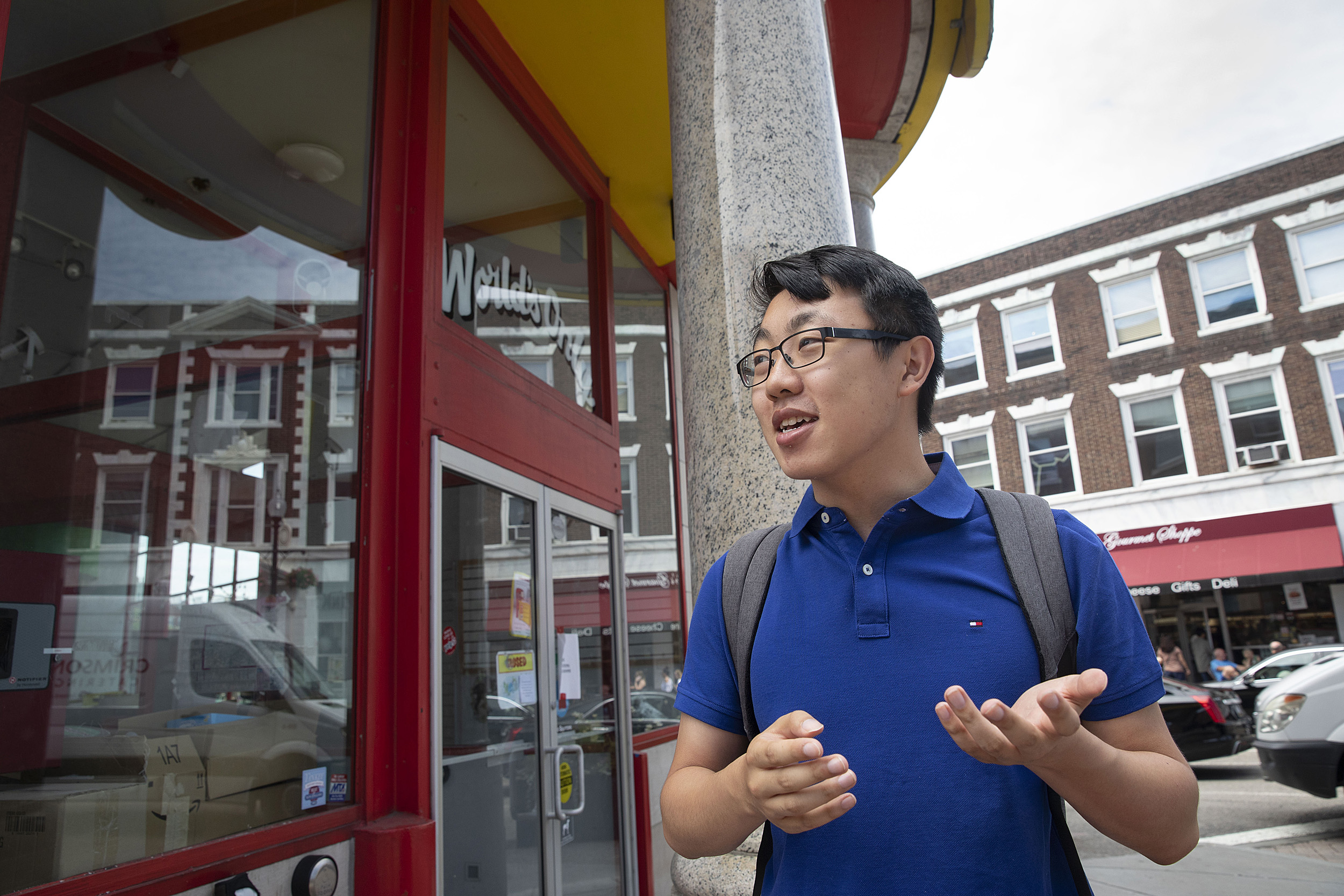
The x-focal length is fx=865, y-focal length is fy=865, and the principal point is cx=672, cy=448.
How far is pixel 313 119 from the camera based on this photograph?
3822 millimetres

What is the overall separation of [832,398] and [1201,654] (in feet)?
72.2

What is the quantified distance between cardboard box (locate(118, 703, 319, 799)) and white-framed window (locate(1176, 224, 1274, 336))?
2225 centimetres

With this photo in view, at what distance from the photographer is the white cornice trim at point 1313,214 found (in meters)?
19.1

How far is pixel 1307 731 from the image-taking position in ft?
25.0

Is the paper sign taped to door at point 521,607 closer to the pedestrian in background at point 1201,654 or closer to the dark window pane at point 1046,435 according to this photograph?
the pedestrian in background at point 1201,654

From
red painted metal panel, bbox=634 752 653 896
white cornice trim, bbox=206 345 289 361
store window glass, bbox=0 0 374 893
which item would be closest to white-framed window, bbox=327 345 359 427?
store window glass, bbox=0 0 374 893

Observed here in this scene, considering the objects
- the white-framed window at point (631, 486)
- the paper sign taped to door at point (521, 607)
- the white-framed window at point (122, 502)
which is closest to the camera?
the white-framed window at point (122, 502)

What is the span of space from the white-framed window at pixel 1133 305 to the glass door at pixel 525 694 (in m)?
19.6

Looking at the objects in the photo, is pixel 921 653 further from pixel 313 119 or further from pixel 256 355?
pixel 313 119

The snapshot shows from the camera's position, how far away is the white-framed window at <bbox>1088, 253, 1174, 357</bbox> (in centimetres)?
2100

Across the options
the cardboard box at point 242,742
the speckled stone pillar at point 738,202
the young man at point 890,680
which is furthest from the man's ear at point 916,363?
the cardboard box at point 242,742

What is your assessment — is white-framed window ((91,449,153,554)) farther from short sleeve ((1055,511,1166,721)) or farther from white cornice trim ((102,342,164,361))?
short sleeve ((1055,511,1166,721))

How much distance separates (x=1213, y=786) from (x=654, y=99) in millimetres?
11074

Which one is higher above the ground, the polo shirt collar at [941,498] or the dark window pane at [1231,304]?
the dark window pane at [1231,304]
